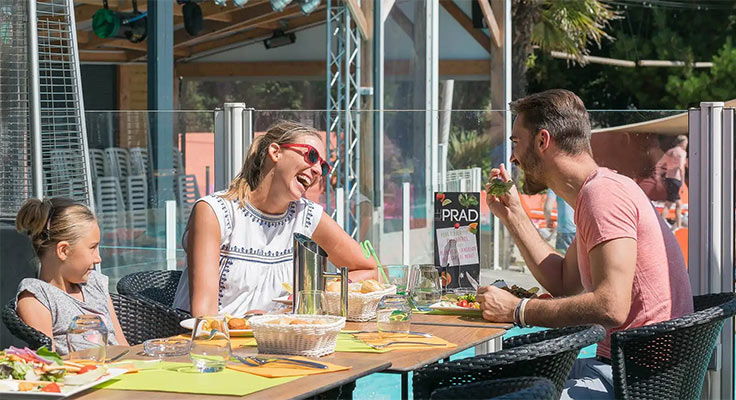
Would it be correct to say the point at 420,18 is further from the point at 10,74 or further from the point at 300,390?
the point at 300,390

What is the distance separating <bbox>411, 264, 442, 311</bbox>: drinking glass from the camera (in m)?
3.58

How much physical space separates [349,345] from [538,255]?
1215 millimetres

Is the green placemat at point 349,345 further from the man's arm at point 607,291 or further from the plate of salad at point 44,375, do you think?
the man's arm at point 607,291

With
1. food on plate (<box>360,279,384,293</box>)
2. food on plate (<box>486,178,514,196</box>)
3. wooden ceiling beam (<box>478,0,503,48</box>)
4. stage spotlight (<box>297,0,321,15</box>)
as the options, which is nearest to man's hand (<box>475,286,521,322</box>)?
food on plate (<box>360,279,384,293</box>)

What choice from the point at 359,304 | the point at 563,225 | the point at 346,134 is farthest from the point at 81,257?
the point at 563,225

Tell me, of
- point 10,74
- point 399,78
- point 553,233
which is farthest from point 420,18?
point 10,74

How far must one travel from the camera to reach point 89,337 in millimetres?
2348

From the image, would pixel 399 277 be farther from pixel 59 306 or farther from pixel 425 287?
pixel 59 306

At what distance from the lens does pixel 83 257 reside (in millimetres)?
3248

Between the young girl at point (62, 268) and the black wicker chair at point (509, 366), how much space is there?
1.13 metres

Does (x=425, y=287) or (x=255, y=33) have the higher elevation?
(x=255, y=33)

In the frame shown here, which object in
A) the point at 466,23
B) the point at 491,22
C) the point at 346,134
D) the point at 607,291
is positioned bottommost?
the point at 607,291

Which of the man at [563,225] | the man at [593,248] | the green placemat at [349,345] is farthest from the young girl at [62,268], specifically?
the man at [563,225]

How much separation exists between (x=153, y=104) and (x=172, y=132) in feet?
6.44
